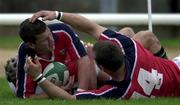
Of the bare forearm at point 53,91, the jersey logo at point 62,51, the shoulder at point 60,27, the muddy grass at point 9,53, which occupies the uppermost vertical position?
the shoulder at point 60,27

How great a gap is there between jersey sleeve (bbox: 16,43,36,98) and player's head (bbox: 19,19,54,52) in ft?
0.73

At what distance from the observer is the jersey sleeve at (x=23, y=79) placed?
8.81m

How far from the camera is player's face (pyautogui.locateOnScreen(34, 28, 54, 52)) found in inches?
337

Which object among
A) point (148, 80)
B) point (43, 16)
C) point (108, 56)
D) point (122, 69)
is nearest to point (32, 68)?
point (43, 16)

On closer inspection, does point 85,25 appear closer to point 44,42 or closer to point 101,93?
point 44,42

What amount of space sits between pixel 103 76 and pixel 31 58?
859mm

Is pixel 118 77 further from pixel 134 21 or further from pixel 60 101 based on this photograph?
pixel 134 21

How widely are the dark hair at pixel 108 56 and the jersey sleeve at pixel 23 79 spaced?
3.06ft

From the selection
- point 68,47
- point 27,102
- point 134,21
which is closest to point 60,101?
point 27,102

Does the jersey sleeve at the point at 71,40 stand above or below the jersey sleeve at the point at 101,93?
above

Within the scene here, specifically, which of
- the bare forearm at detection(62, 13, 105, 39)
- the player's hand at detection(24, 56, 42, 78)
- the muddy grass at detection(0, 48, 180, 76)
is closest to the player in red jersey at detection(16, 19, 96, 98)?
the bare forearm at detection(62, 13, 105, 39)

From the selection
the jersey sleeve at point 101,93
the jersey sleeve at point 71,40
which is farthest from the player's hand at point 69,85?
the jersey sleeve at point 101,93

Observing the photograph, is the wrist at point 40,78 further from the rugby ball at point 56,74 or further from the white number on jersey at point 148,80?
the white number on jersey at point 148,80

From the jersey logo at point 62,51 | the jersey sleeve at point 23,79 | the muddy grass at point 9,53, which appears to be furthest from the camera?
the muddy grass at point 9,53
